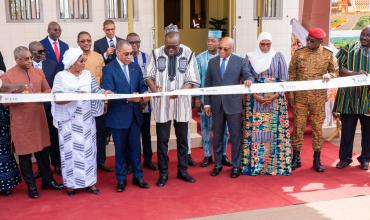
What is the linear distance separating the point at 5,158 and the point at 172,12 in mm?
6206

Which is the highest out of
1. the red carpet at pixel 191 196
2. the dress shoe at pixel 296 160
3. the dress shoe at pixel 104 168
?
the dress shoe at pixel 296 160

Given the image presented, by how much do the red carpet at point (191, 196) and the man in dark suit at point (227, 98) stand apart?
0.41 metres

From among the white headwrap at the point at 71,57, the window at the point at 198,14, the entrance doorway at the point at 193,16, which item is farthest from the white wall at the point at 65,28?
the white headwrap at the point at 71,57

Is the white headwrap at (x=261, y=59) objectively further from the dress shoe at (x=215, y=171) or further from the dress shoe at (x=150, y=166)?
the dress shoe at (x=150, y=166)

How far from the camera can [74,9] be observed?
8430 millimetres

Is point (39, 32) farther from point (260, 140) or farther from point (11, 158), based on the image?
point (260, 140)

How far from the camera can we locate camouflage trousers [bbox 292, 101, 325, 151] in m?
5.89

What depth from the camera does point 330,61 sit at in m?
5.77

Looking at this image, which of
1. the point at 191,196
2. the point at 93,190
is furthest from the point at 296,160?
the point at 93,190

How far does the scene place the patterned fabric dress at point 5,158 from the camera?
517 centimetres

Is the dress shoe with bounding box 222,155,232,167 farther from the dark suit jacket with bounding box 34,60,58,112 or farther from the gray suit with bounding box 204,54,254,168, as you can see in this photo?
the dark suit jacket with bounding box 34,60,58,112

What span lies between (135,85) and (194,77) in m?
0.69

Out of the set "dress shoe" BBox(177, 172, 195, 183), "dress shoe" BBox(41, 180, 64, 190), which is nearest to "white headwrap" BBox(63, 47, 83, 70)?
"dress shoe" BBox(41, 180, 64, 190)

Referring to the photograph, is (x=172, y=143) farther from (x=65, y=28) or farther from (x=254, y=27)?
(x=254, y=27)
